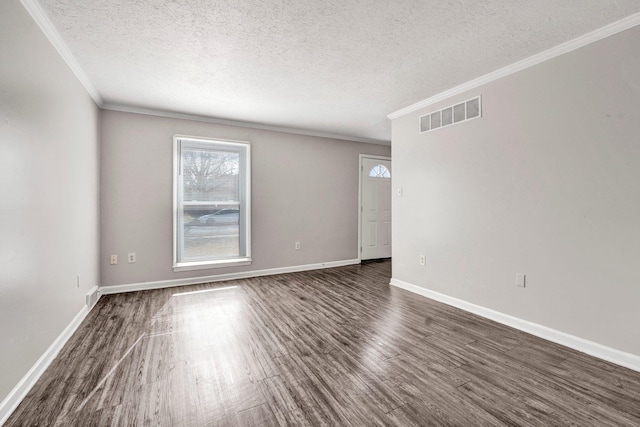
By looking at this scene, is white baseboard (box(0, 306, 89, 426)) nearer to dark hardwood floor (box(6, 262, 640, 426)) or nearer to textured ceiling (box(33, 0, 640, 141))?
dark hardwood floor (box(6, 262, 640, 426))

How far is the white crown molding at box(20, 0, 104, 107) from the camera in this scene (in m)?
1.86

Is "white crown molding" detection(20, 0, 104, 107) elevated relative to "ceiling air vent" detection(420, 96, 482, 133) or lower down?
elevated

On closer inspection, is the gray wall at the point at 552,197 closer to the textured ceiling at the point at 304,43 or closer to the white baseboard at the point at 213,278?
the textured ceiling at the point at 304,43

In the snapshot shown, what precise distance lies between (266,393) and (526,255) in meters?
2.55

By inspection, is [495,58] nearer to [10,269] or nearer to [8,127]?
[8,127]

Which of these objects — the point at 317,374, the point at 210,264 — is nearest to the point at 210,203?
the point at 210,264

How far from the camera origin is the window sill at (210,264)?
410cm

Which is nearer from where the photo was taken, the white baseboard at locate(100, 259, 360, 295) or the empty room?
the empty room

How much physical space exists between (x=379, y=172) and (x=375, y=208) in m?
0.79

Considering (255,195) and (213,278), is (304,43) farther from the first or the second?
(213,278)

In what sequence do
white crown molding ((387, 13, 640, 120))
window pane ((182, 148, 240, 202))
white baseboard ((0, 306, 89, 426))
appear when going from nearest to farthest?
white baseboard ((0, 306, 89, 426)) < white crown molding ((387, 13, 640, 120)) < window pane ((182, 148, 240, 202))

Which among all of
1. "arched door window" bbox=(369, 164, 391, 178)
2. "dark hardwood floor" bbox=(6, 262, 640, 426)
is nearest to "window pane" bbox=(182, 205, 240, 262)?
"dark hardwood floor" bbox=(6, 262, 640, 426)

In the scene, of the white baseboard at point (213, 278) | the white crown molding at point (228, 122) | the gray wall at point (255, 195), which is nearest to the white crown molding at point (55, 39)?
the white crown molding at point (228, 122)

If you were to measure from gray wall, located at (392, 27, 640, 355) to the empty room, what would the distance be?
2cm
